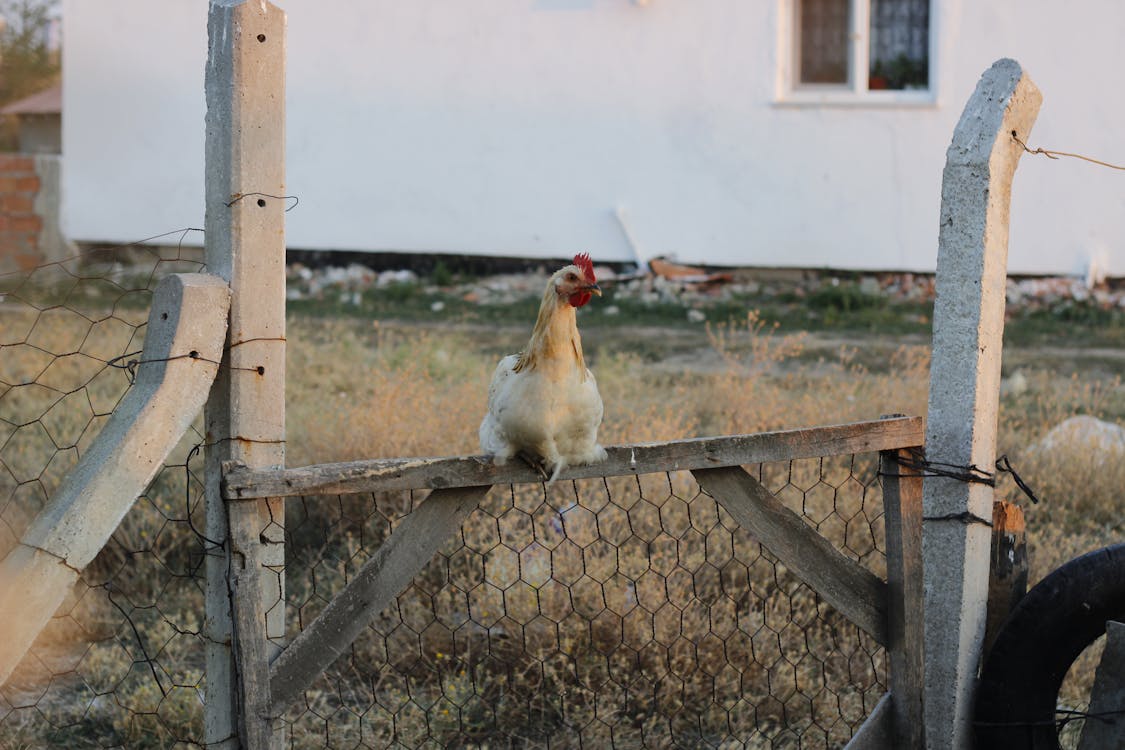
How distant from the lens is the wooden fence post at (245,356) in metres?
2.44

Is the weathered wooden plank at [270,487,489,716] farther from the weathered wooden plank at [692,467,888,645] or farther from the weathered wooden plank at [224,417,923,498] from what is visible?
the weathered wooden plank at [692,467,888,645]

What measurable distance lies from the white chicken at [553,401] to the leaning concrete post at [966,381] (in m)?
0.87

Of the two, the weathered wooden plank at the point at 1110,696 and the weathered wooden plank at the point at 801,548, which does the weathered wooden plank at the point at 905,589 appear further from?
the weathered wooden plank at the point at 1110,696

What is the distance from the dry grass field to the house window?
5.45 meters

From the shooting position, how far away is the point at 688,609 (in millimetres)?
4223

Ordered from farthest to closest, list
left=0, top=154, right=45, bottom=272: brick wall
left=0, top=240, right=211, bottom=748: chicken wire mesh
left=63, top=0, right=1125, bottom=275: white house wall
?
left=0, top=154, right=45, bottom=272: brick wall, left=63, top=0, right=1125, bottom=275: white house wall, left=0, top=240, right=211, bottom=748: chicken wire mesh

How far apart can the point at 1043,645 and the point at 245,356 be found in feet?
6.56

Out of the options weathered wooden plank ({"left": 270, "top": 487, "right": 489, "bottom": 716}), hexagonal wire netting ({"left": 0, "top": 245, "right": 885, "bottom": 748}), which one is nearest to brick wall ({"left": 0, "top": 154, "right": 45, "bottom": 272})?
hexagonal wire netting ({"left": 0, "top": 245, "right": 885, "bottom": 748})

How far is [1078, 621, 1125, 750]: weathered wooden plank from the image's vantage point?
2.90m

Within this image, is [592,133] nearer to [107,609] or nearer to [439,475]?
[107,609]

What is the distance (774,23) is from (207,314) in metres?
9.96

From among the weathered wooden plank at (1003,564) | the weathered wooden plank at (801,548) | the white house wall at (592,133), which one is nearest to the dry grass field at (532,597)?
Answer: the weathered wooden plank at (801,548)

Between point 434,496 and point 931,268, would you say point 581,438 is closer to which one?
point 434,496

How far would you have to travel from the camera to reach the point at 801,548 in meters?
3.09
